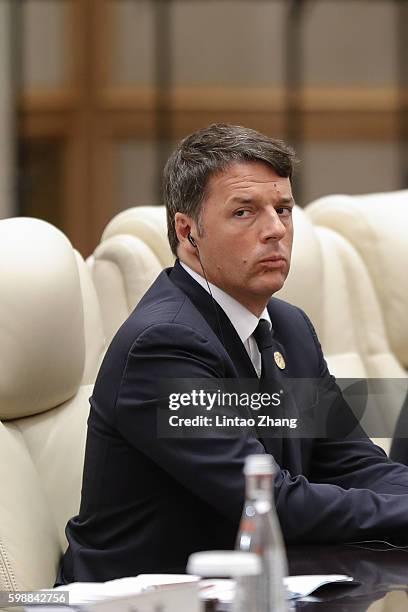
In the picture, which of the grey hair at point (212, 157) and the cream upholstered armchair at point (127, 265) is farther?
the cream upholstered armchair at point (127, 265)

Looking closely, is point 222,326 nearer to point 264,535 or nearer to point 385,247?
point 264,535

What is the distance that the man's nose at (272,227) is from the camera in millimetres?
1737

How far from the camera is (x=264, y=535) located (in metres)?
1.11

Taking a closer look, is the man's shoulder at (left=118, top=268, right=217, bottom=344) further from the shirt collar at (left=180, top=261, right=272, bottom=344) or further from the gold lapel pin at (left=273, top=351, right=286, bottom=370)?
the gold lapel pin at (left=273, top=351, right=286, bottom=370)

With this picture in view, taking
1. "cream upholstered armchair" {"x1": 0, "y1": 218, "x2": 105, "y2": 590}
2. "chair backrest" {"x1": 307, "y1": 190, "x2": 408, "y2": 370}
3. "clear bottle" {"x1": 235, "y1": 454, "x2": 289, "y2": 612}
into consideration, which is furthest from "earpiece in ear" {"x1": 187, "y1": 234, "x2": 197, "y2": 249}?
"chair backrest" {"x1": 307, "y1": 190, "x2": 408, "y2": 370}

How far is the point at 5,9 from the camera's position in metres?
5.45

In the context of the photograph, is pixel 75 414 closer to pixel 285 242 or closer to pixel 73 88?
pixel 285 242

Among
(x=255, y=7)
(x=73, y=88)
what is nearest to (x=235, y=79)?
(x=255, y=7)

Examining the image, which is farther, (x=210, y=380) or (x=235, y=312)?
(x=235, y=312)

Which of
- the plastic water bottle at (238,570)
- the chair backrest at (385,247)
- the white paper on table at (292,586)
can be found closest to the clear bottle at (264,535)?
the plastic water bottle at (238,570)

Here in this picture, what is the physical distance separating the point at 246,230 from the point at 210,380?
26 centimetres
